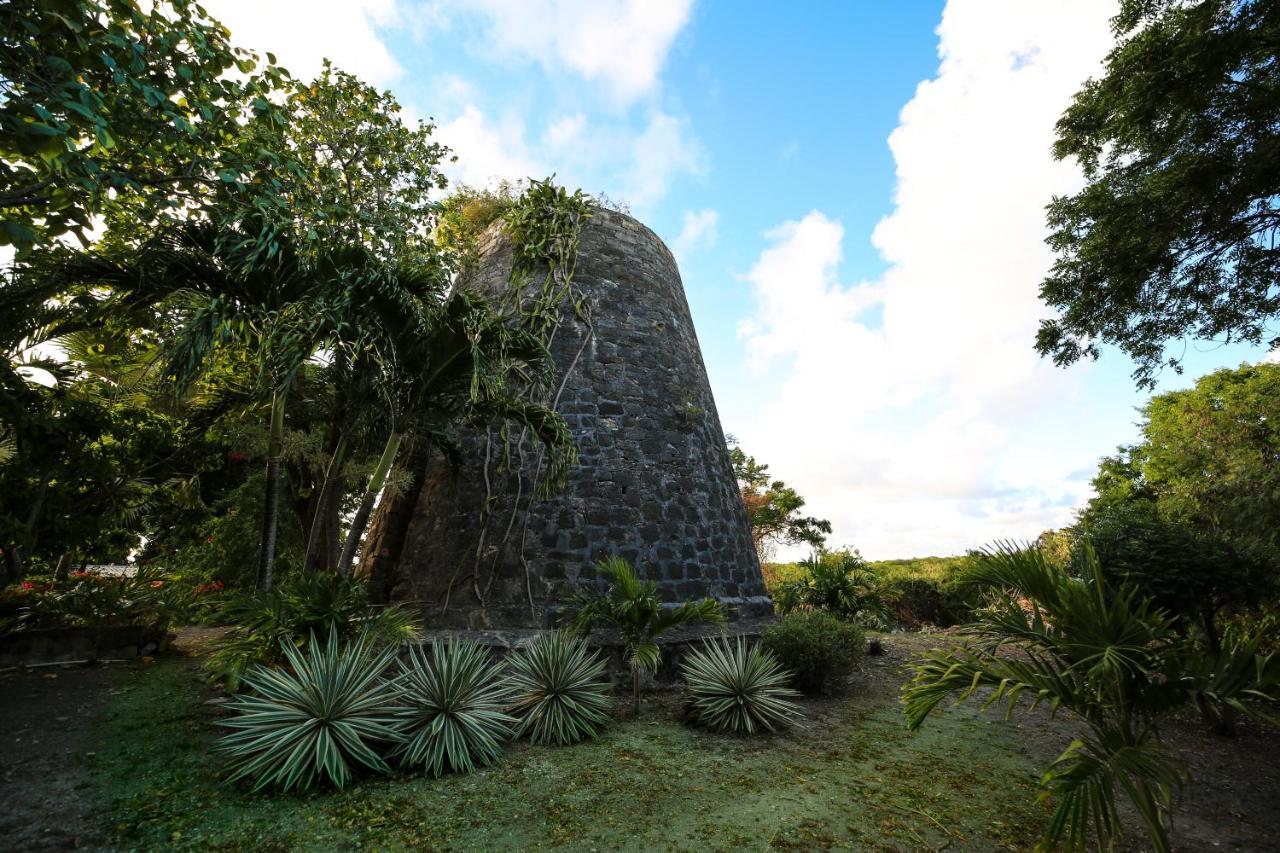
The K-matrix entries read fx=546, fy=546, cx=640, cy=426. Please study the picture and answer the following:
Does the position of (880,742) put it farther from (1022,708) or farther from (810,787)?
(1022,708)

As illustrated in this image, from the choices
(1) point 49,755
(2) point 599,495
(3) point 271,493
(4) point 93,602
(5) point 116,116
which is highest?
(5) point 116,116

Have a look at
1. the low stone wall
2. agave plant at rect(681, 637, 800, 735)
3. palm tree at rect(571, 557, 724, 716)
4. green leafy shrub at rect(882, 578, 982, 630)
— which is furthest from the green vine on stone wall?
green leafy shrub at rect(882, 578, 982, 630)

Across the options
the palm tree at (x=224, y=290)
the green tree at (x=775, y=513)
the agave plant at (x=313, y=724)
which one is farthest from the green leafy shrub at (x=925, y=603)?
the palm tree at (x=224, y=290)

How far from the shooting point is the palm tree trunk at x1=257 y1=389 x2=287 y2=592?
6223 mm

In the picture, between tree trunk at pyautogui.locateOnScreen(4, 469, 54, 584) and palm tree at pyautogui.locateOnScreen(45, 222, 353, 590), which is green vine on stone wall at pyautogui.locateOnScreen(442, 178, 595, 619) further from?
tree trunk at pyautogui.locateOnScreen(4, 469, 54, 584)

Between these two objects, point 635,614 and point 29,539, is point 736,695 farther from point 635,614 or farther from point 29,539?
point 29,539

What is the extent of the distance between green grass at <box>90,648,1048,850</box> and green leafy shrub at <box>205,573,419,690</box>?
0.60m

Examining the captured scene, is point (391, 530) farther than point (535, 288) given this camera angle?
No

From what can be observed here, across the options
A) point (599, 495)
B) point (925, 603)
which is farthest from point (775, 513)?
point (599, 495)

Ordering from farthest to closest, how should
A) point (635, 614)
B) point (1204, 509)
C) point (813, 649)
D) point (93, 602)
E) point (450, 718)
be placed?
1. point (1204, 509)
2. point (93, 602)
3. point (813, 649)
4. point (635, 614)
5. point (450, 718)

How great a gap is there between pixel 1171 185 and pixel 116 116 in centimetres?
1086

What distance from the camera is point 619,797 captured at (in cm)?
389

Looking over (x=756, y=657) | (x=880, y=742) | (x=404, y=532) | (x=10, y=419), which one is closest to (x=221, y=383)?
(x=10, y=419)

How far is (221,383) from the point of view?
25.2 feet
